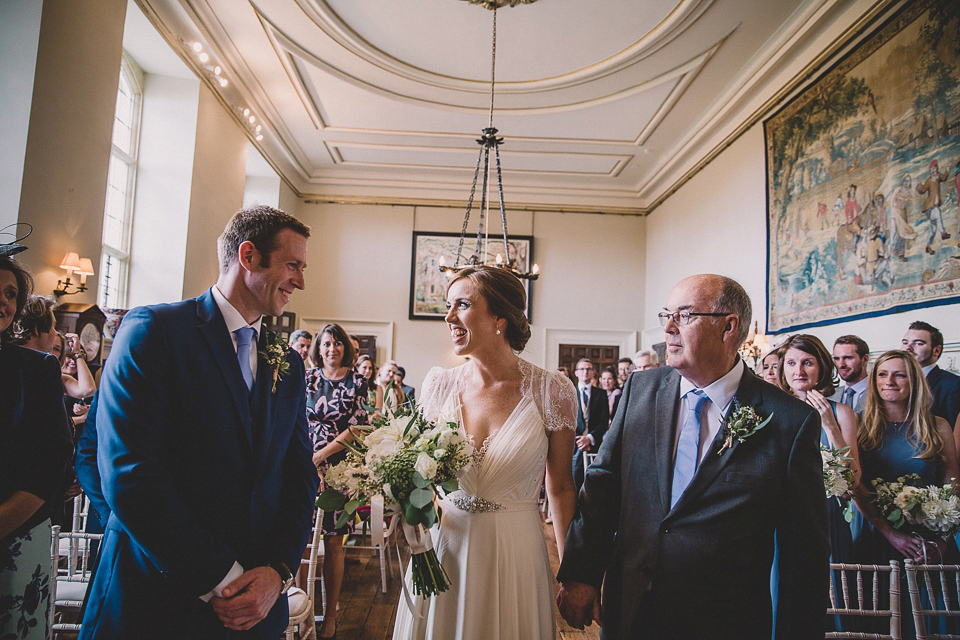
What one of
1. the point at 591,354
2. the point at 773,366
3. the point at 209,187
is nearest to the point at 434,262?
the point at 591,354

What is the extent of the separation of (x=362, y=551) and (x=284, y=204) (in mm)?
7237

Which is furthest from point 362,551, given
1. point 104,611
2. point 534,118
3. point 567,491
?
point 534,118

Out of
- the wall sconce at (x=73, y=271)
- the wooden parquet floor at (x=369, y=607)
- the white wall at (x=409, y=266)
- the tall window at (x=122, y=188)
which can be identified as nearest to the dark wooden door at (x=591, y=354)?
the white wall at (x=409, y=266)

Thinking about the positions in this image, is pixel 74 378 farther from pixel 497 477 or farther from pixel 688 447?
pixel 688 447

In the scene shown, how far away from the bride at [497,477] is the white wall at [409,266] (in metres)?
8.94

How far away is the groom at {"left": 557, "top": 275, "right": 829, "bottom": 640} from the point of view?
5.12ft

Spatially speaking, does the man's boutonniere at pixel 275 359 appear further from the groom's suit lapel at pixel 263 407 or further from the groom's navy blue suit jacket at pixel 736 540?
the groom's navy blue suit jacket at pixel 736 540

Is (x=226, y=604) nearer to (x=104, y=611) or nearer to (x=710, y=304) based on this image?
(x=104, y=611)

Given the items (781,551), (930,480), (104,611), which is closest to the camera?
(104,611)

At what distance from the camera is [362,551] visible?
17.0 feet

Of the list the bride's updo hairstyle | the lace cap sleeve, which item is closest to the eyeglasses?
the lace cap sleeve

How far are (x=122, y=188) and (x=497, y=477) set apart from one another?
677 centimetres

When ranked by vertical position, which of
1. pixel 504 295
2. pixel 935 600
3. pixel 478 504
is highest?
pixel 504 295

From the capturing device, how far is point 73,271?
4586 millimetres
